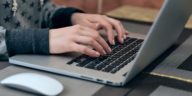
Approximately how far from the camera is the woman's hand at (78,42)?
101cm

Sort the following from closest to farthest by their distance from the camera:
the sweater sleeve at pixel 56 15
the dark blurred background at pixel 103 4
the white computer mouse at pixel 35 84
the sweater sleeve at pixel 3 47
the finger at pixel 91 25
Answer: the white computer mouse at pixel 35 84
the sweater sleeve at pixel 3 47
the finger at pixel 91 25
the sweater sleeve at pixel 56 15
the dark blurred background at pixel 103 4

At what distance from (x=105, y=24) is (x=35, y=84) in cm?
41

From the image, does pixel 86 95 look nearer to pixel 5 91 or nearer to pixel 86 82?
pixel 86 82

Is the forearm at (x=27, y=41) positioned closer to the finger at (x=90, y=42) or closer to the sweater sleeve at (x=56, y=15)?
the finger at (x=90, y=42)

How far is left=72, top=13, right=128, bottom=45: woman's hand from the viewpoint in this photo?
1.16m

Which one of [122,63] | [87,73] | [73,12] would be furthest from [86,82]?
[73,12]

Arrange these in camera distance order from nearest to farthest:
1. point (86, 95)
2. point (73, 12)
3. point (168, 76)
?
point (86, 95), point (168, 76), point (73, 12)

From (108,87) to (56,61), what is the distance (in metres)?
0.17

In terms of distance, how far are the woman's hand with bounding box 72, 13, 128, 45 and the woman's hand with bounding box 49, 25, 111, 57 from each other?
0.38 ft

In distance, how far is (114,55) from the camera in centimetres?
104

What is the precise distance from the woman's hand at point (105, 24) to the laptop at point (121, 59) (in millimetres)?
56

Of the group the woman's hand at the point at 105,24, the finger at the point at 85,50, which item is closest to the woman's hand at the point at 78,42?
the finger at the point at 85,50

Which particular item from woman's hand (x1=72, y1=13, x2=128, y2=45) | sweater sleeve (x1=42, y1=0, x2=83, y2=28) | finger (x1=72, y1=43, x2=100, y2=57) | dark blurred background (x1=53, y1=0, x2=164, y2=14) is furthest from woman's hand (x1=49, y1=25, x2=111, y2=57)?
dark blurred background (x1=53, y1=0, x2=164, y2=14)

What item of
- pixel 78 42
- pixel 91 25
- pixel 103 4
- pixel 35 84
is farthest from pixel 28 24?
pixel 103 4
